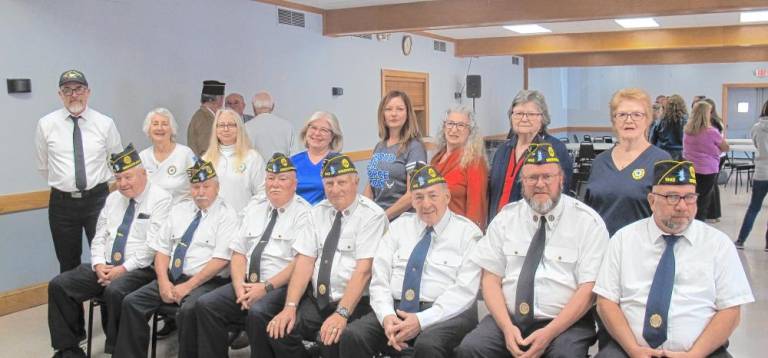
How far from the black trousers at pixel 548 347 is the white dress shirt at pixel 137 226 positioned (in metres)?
1.96

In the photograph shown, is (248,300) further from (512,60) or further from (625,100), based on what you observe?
(512,60)

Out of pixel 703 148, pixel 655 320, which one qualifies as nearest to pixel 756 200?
pixel 703 148

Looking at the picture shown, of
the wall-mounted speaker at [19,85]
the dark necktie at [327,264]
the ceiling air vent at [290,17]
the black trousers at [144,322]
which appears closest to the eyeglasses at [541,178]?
the dark necktie at [327,264]

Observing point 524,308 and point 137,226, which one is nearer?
point 524,308

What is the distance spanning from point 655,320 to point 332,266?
4.77ft

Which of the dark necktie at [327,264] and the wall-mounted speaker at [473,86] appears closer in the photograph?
the dark necktie at [327,264]

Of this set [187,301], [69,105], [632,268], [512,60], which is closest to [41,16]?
[69,105]

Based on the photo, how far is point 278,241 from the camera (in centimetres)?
330

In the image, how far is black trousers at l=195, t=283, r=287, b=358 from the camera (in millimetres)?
3035

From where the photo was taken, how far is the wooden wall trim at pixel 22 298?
4.55 metres

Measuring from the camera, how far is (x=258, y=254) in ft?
10.8

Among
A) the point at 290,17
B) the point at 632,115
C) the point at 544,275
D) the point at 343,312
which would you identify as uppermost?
the point at 290,17

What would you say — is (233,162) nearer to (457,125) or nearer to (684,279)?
(457,125)

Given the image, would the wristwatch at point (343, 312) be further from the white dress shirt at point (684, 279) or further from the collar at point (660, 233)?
the collar at point (660, 233)
